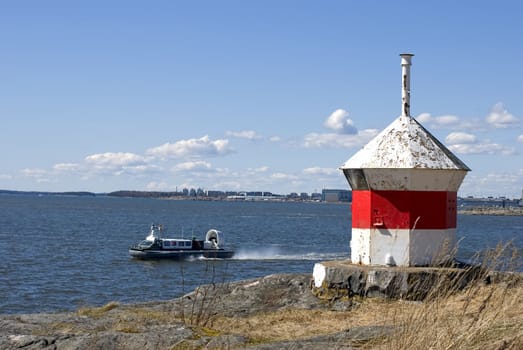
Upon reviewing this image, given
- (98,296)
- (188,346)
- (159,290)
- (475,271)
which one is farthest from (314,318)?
(159,290)

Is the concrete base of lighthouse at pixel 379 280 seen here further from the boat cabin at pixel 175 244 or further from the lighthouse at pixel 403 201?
the boat cabin at pixel 175 244

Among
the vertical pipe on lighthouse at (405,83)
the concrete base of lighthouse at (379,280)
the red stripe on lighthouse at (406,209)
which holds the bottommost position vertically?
the concrete base of lighthouse at (379,280)

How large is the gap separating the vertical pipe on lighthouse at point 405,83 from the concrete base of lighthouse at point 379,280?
106 inches

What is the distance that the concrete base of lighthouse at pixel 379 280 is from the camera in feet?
37.6

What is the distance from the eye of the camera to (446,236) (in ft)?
41.1

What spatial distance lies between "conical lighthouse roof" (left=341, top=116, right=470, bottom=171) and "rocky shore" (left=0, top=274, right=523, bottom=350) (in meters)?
2.08

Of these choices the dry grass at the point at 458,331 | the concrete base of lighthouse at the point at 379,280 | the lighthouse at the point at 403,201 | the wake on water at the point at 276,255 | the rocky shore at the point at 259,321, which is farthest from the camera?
the wake on water at the point at 276,255

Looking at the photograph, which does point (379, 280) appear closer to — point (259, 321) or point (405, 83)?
point (259, 321)

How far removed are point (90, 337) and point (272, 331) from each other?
8.23 feet

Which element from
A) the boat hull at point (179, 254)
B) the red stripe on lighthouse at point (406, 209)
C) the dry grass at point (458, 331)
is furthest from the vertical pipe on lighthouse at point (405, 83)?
the boat hull at point (179, 254)

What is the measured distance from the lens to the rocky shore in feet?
23.9

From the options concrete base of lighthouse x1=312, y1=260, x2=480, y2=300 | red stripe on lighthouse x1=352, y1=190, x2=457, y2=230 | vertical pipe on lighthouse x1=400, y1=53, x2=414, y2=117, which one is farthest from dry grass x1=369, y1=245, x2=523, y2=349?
vertical pipe on lighthouse x1=400, y1=53, x2=414, y2=117

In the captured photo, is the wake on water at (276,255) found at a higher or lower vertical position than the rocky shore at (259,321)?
lower

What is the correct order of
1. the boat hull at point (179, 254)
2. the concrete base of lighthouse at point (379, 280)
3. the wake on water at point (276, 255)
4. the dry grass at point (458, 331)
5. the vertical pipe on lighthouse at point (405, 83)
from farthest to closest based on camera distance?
the wake on water at point (276, 255) → the boat hull at point (179, 254) → the vertical pipe on lighthouse at point (405, 83) → the concrete base of lighthouse at point (379, 280) → the dry grass at point (458, 331)
